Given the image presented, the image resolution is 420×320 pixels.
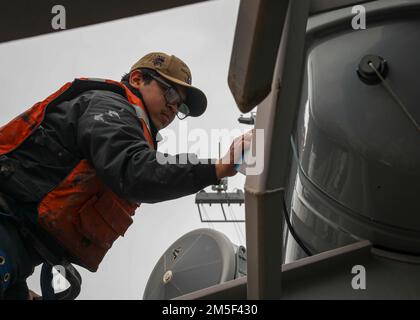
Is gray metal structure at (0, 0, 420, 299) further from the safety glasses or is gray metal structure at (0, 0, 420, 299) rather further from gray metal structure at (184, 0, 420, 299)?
the safety glasses

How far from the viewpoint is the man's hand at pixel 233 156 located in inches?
60.6

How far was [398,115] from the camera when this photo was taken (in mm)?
1542

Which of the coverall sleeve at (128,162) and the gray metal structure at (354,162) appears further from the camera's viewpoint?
the coverall sleeve at (128,162)

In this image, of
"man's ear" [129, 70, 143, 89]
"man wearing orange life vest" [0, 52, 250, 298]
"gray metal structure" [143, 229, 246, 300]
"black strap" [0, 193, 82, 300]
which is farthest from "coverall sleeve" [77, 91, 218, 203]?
"gray metal structure" [143, 229, 246, 300]

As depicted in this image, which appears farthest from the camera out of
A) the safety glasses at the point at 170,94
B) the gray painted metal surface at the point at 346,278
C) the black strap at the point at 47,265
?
the safety glasses at the point at 170,94

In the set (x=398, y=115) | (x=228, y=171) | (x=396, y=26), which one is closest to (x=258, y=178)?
(x=228, y=171)

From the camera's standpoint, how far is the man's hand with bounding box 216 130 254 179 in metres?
1.54

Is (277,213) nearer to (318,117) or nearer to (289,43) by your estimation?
(289,43)

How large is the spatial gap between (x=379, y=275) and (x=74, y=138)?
119 cm

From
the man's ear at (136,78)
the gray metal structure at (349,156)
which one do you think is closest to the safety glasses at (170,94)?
the man's ear at (136,78)

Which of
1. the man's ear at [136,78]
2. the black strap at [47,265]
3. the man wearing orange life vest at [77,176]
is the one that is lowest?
the black strap at [47,265]

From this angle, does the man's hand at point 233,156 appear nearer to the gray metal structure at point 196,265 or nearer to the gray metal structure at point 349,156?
the gray metal structure at point 349,156

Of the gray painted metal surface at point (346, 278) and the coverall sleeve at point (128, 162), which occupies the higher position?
the coverall sleeve at point (128, 162)

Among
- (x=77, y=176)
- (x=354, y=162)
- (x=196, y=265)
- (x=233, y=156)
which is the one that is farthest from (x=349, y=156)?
(x=196, y=265)
